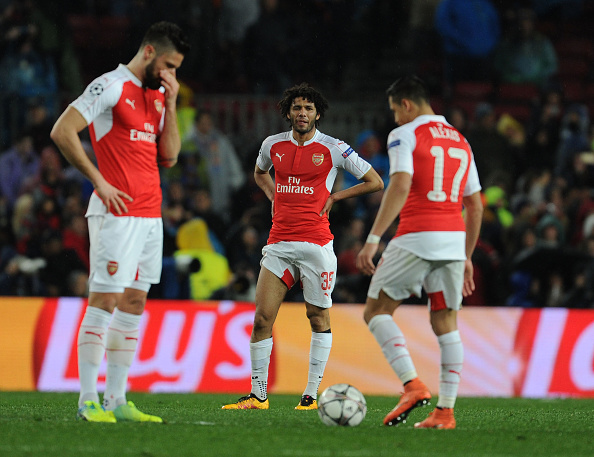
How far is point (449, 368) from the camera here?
6371mm

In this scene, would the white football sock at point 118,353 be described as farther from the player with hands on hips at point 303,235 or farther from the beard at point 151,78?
the player with hands on hips at point 303,235

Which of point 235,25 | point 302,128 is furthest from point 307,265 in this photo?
point 235,25

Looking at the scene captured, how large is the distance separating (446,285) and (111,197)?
7.28ft

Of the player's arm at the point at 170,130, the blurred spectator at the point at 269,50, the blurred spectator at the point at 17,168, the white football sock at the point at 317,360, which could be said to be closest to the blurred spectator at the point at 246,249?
the blurred spectator at the point at 17,168

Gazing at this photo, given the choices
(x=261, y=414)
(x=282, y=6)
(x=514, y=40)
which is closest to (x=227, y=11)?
(x=282, y=6)

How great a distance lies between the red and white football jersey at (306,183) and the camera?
8.02m

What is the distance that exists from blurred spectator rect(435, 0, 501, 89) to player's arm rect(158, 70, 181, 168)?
10.5 m

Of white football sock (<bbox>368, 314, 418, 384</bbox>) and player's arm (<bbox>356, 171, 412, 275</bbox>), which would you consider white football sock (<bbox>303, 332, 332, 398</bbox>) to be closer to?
white football sock (<bbox>368, 314, 418, 384</bbox>)

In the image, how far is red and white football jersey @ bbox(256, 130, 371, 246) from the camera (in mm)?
8016

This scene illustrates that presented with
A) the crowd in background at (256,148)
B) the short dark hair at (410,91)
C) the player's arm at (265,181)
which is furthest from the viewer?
the crowd in background at (256,148)

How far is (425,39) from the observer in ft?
57.0

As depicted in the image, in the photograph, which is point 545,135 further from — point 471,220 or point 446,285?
point 446,285

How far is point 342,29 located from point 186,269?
245 inches

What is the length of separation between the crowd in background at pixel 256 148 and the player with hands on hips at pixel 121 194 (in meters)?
5.96
